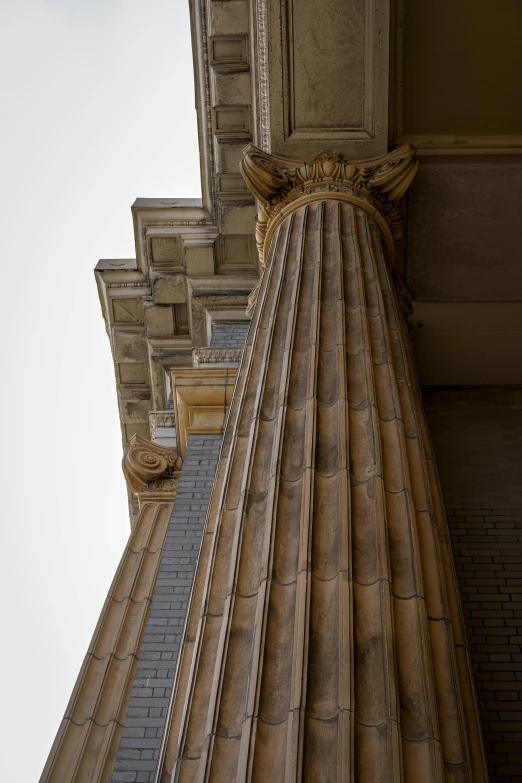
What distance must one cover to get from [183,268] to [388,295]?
610 cm

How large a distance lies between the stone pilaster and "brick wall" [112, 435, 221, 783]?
10cm

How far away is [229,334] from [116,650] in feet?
18.8

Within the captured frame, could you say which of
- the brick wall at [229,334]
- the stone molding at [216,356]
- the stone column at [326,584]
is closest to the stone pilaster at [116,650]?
the stone molding at [216,356]

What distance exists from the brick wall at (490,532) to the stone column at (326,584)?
7.69ft

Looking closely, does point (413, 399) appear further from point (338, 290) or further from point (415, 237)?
point (415, 237)

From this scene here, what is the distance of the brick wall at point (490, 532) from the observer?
6.65 metres

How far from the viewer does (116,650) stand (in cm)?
711

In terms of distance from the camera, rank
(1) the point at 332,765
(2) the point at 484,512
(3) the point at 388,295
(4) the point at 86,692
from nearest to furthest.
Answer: (1) the point at 332,765
(4) the point at 86,692
(3) the point at 388,295
(2) the point at 484,512

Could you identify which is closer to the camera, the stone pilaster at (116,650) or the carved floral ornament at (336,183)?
the stone pilaster at (116,650)

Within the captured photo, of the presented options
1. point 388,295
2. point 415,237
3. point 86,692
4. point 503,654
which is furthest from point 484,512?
point 86,692

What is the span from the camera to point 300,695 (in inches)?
145

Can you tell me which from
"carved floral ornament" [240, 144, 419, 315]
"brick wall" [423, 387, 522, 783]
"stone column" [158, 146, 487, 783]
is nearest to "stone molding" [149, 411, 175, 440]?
"carved floral ornament" [240, 144, 419, 315]

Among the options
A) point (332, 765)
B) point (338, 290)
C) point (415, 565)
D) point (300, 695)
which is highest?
point (338, 290)

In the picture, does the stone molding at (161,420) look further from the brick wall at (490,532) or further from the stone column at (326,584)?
the stone column at (326,584)
